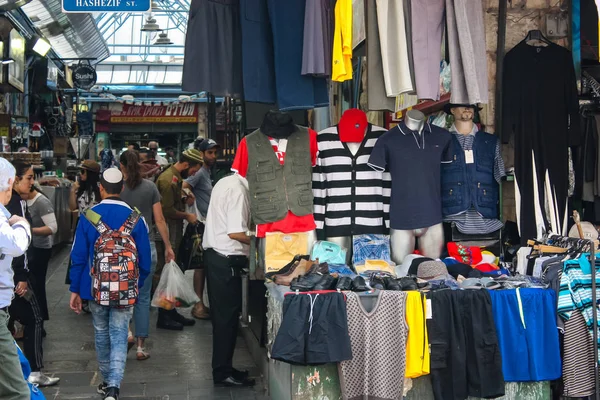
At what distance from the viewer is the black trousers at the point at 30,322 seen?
664 centimetres

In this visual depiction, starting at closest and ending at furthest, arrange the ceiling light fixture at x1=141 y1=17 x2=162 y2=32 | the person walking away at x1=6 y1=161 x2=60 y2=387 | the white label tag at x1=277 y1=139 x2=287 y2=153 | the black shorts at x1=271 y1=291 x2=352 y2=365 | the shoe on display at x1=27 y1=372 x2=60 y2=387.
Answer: the black shorts at x1=271 y1=291 x2=352 y2=365, the white label tag at x1=277 y1=139 x2=287 y2=153, the person walking away at x1=6 y1=161 x2=60 y2=387, the shoe on display at x1=27 y1=372 x2=60 y2=387, the ceiling light fixture at x1=141 y1=17 x2=162 y2=32

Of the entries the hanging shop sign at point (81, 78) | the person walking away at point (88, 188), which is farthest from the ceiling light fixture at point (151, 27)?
the person walking away at point (88, 188)

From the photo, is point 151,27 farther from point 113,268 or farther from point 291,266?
point 291,266

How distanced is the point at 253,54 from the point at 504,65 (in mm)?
2005

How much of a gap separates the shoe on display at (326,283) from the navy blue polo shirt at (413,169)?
3.23 ft

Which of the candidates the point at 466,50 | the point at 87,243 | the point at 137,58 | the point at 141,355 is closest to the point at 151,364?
the point at 141,355

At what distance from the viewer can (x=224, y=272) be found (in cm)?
691

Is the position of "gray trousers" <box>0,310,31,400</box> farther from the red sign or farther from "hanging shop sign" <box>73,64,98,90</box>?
the red sign

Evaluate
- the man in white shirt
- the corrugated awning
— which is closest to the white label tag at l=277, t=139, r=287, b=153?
the man in white shirt

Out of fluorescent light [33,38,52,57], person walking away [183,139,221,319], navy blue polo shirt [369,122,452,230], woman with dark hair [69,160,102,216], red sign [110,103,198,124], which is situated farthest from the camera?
red sign [110,103,198,124]

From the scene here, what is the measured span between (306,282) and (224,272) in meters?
1.56

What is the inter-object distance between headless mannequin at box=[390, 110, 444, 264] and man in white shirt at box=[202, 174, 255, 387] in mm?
1254

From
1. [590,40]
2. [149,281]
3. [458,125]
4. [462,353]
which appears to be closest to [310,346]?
[462,353]

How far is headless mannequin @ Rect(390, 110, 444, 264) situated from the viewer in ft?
20.9
